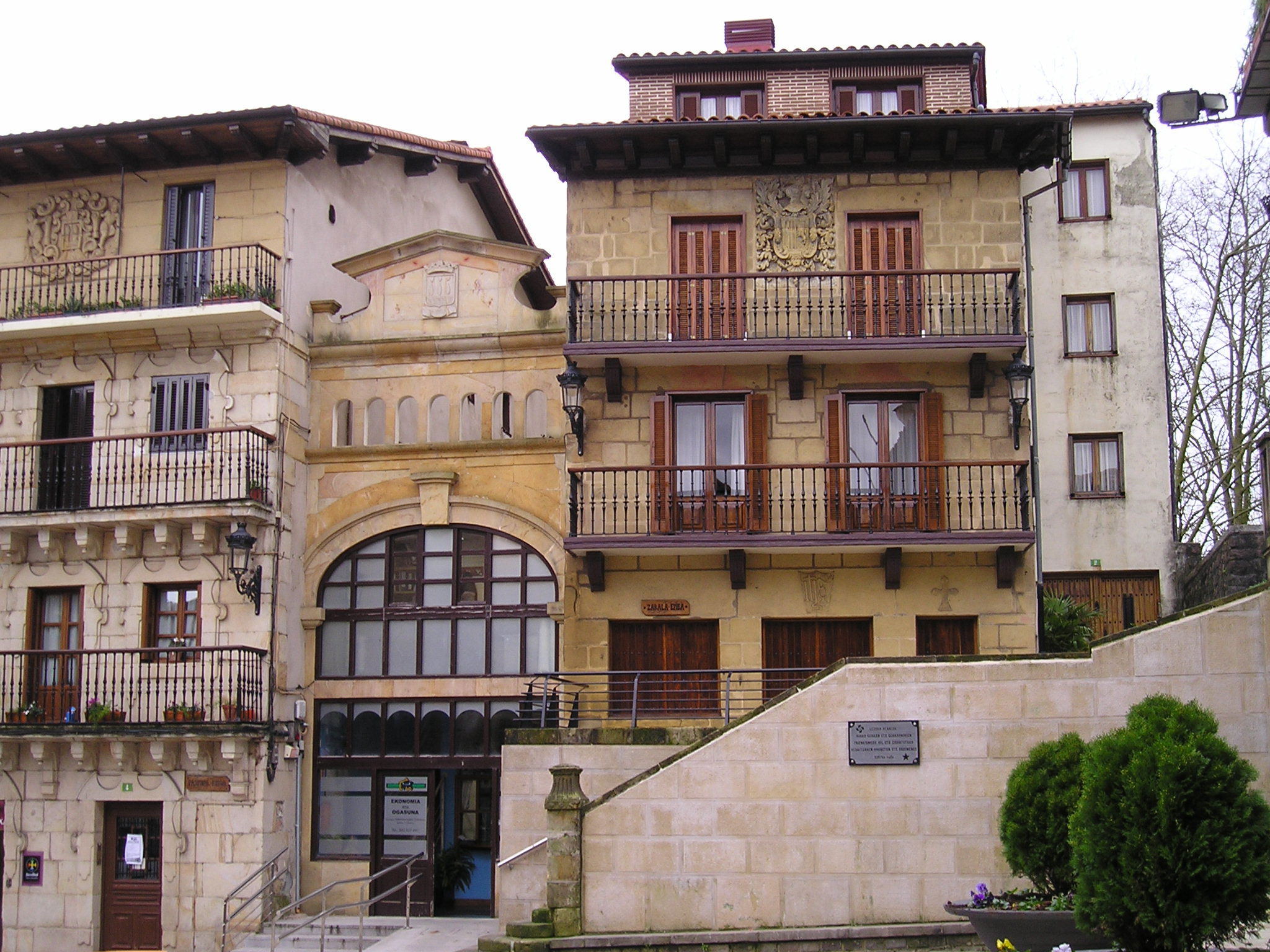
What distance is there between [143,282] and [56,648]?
582 centimetres

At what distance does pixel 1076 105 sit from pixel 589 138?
8312 millimetres

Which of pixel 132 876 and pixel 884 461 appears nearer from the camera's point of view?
pixel 884 461

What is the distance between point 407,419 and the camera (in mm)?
23172

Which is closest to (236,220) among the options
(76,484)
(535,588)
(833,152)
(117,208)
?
(117,208)

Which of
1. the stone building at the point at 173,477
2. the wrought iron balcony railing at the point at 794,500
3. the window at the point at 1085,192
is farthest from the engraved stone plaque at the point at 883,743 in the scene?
the window at the point at 1085,192

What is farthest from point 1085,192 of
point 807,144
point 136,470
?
point 136,470

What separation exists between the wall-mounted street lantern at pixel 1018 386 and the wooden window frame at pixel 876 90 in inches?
191

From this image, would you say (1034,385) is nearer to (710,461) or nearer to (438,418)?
(710,461)

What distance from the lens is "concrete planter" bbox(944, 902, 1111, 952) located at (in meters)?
12.9

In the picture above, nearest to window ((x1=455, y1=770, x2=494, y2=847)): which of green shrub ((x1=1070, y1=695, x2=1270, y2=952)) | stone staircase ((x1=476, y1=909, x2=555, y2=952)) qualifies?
stone staircase ((x1=476, y1=909, x2=555, y2=952))

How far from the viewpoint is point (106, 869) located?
2203 centimetres

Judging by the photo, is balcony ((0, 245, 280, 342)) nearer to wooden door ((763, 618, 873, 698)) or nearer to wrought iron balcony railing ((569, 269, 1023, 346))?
wrought iron balcony railing ((569, 269, 1023, 346))

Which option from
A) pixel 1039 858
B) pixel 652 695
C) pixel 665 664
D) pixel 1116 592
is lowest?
pixel 1039 858

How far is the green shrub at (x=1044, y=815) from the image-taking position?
14.2m
